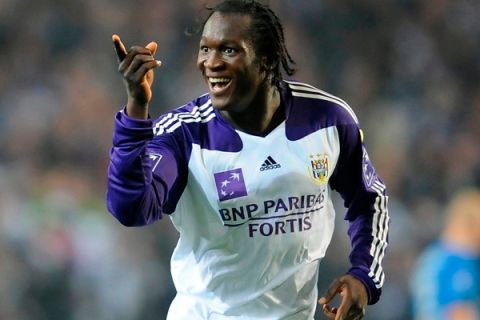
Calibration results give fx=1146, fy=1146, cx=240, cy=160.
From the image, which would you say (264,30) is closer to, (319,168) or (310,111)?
(310,111)

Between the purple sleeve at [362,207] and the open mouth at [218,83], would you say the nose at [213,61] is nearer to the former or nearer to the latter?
the open mouth at [218,83]

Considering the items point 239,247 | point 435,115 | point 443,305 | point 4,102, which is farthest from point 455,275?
point 4,102

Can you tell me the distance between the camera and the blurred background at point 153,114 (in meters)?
7.78

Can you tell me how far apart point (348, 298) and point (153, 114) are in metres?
4.80

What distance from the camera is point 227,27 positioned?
12.6ft

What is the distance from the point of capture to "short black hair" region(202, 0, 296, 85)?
3.90 metres

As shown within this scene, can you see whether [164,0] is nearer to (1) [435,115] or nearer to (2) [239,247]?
(1) [435,115]

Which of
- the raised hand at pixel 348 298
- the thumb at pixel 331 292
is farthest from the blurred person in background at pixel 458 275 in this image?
the thumb at pixel 331 292

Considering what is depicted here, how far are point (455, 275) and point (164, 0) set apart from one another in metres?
3.70

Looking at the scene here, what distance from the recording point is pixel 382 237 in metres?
4.31

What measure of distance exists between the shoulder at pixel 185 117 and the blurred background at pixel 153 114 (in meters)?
3.84

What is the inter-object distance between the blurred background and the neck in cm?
379

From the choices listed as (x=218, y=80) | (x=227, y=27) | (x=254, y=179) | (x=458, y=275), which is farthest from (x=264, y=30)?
(x=458, y=275)

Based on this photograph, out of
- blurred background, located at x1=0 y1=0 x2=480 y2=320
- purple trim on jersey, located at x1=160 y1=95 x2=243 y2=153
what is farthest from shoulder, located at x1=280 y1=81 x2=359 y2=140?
blurred background, located at x1=0 y1=0 x2=480 y2=320
